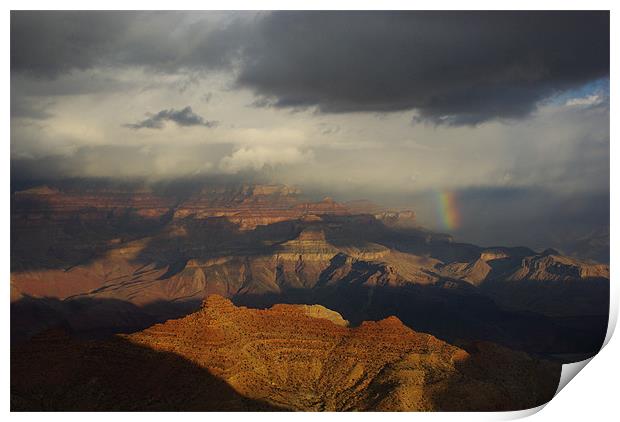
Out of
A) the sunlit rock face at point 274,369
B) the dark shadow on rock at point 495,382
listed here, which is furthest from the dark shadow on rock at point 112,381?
the dark shadow on rock at point 495,382

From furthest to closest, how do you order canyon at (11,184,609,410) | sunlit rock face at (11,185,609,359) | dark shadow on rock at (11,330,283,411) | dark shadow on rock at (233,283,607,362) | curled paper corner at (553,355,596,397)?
dark shadow on rock at (233,283,607,362) < sunlit rock face at (11,185,609,359) < curled paper corner at (553,355,596,397) < canyon at (11,184,609,410) < dark shadow on rock at (11,330,283,411)

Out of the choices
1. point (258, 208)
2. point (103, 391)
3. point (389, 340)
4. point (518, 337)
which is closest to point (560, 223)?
point (518, 337)

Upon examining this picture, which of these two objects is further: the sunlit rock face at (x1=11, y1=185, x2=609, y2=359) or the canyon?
the sunlit rock face at (x1=11, y1=185, x2=609, y2=359)

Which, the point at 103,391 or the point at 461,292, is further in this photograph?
the point at 461,292

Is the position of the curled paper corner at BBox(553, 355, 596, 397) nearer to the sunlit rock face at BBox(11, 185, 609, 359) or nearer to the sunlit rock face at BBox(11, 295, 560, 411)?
the sunlit rock face at BBox(11, 295, 560, 411)

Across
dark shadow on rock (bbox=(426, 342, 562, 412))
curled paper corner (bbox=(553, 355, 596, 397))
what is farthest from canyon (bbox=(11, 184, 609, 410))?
curled paper corner (bbox=(553, 355, 596, 397))

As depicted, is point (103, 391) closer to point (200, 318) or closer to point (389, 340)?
point (200, 318)

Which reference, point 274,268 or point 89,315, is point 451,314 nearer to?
point 274,268
